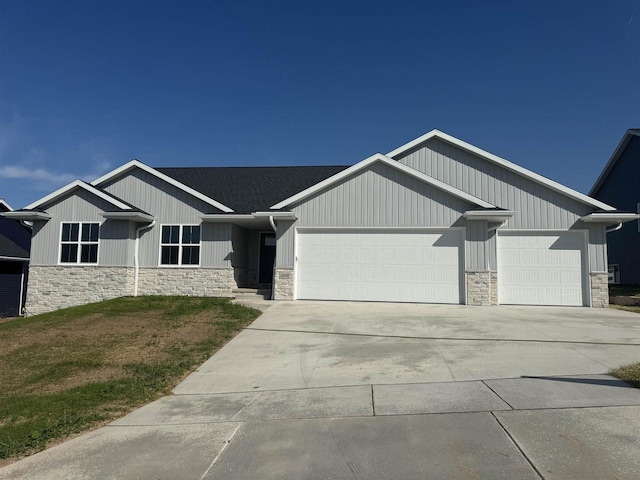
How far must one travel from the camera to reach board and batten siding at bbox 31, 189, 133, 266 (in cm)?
1653

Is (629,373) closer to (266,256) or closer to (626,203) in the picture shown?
(266,256)

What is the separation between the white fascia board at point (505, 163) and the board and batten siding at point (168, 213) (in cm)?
762

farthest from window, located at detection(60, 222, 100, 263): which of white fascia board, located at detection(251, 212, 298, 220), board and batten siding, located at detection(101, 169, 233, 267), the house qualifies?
white fascia board, located at detection(251, 212, 298, 220)

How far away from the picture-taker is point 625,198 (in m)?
22.6

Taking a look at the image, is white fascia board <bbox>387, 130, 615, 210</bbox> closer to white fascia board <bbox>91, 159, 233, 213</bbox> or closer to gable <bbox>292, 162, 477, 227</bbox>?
gable <bbox>292, 162, 477, 227</bbox>

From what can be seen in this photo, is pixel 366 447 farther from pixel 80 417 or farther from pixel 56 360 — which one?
pixel 56 360

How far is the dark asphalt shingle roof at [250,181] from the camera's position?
17797mm

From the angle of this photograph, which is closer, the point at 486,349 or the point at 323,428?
the point at 323,428

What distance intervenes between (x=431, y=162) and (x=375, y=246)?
16.9ft

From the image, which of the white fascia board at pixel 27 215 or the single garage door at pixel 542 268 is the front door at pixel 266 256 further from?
the single garage door at pixel 542 268

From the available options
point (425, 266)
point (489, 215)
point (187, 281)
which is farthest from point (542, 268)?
point (187, 281)

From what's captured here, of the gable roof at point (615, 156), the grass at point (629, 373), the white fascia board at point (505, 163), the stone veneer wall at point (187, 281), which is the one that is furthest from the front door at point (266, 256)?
the gable roof at point (615, 156)

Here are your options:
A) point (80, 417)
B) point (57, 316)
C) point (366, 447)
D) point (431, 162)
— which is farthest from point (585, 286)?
point (57, 316)

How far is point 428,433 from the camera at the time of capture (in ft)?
14.8
